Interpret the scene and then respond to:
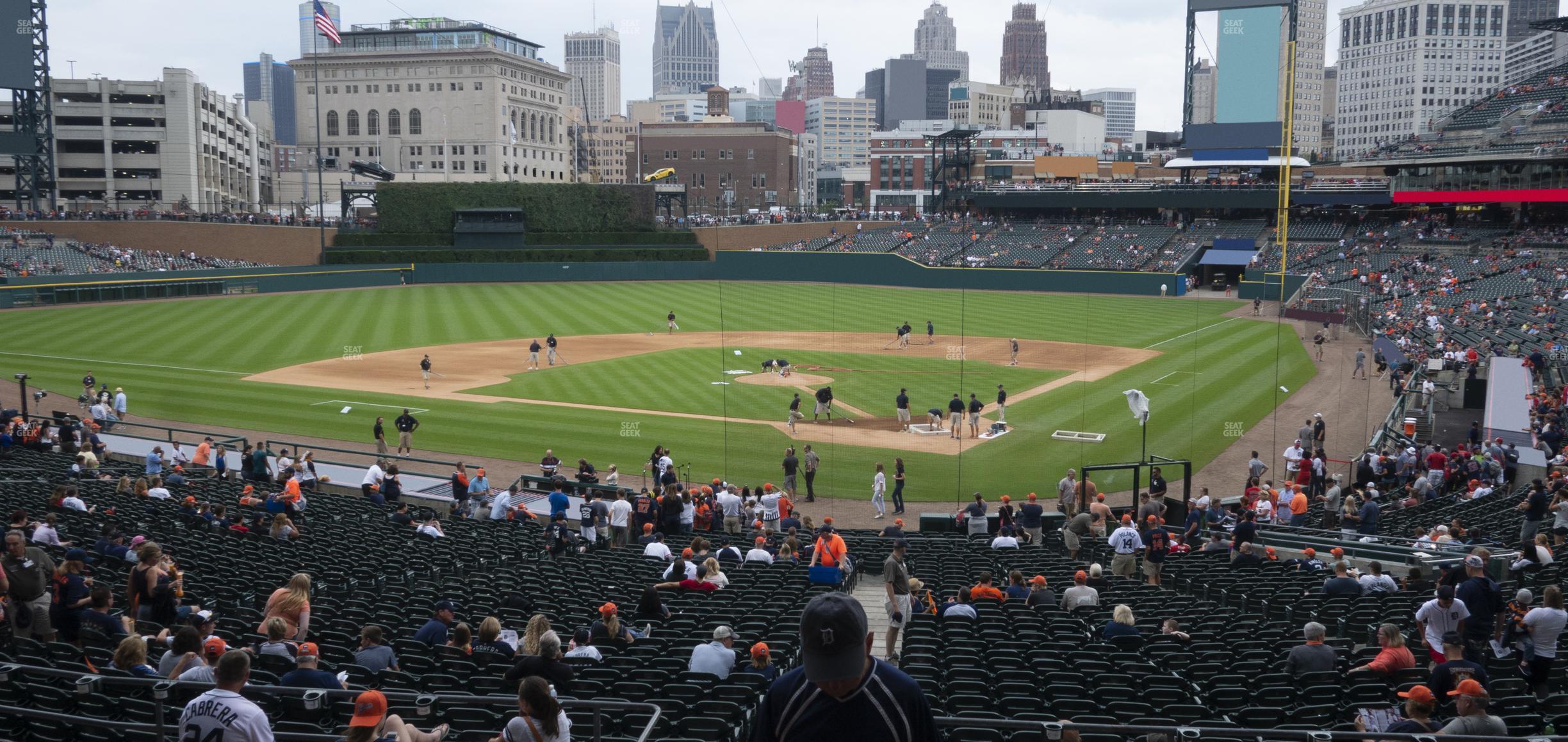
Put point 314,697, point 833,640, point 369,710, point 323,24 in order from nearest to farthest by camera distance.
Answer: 1. point 833,640
2. point 369,710
3. point 314,697
4. point 323,24

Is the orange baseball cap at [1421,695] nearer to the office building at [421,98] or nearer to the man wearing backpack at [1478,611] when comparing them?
the man wearing backpack at [1478,611]

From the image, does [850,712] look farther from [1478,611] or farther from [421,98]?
[421,98]

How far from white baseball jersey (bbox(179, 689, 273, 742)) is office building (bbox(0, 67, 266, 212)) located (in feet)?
342

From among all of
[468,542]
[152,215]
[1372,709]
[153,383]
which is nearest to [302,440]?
[153,383]

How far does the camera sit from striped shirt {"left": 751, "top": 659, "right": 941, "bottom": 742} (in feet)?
12.0

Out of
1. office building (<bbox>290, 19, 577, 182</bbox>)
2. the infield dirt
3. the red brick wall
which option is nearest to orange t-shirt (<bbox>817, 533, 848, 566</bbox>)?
the infield dirt

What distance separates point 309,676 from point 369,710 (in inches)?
74.4

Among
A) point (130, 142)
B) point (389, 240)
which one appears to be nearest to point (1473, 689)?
point (389, 240)

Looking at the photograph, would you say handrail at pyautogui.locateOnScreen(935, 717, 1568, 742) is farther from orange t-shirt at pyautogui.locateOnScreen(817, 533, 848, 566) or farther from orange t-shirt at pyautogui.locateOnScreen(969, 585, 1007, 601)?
orange t-shirt at pyautogui.locateOnScreen(817, 533, 848, 566)

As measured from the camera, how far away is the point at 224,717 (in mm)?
5562

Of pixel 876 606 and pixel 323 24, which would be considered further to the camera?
pixel 323 24

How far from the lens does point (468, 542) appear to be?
17.2 m

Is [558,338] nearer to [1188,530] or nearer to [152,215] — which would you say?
[1188,530]

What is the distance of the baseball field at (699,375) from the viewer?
2916 cm
